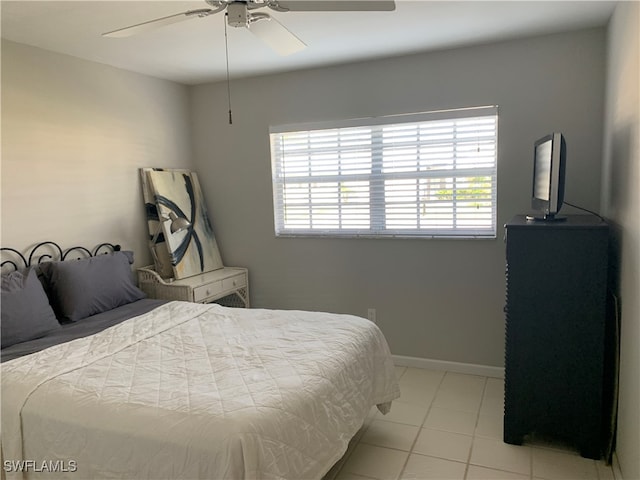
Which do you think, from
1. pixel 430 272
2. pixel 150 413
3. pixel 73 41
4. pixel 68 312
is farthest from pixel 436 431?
pixel 73 41

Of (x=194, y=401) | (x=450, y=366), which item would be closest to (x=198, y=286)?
(x=194, y=401)

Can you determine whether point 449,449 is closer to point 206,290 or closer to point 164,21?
point 206,290

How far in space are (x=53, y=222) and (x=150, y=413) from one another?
2.00m

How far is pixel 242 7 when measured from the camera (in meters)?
1.86

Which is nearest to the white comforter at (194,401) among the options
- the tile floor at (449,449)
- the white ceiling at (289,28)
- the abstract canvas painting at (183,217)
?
the tile floor at (449,449)

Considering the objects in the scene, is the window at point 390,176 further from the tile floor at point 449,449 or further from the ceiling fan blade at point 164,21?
the ceiling fan blade at point 164,21

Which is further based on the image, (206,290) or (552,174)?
(206,290)

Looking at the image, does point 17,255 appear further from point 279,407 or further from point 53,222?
point 279,407

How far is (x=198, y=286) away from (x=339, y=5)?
246cm

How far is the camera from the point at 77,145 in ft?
11.0

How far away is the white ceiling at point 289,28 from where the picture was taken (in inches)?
99.3

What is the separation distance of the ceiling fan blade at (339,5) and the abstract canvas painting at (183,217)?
2381mm

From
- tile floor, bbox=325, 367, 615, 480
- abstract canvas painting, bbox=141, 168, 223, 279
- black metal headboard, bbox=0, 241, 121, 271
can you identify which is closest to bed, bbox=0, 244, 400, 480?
black metal headboard, bbox=0, 241, 121, 271

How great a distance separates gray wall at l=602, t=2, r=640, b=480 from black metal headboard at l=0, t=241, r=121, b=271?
132 inches
